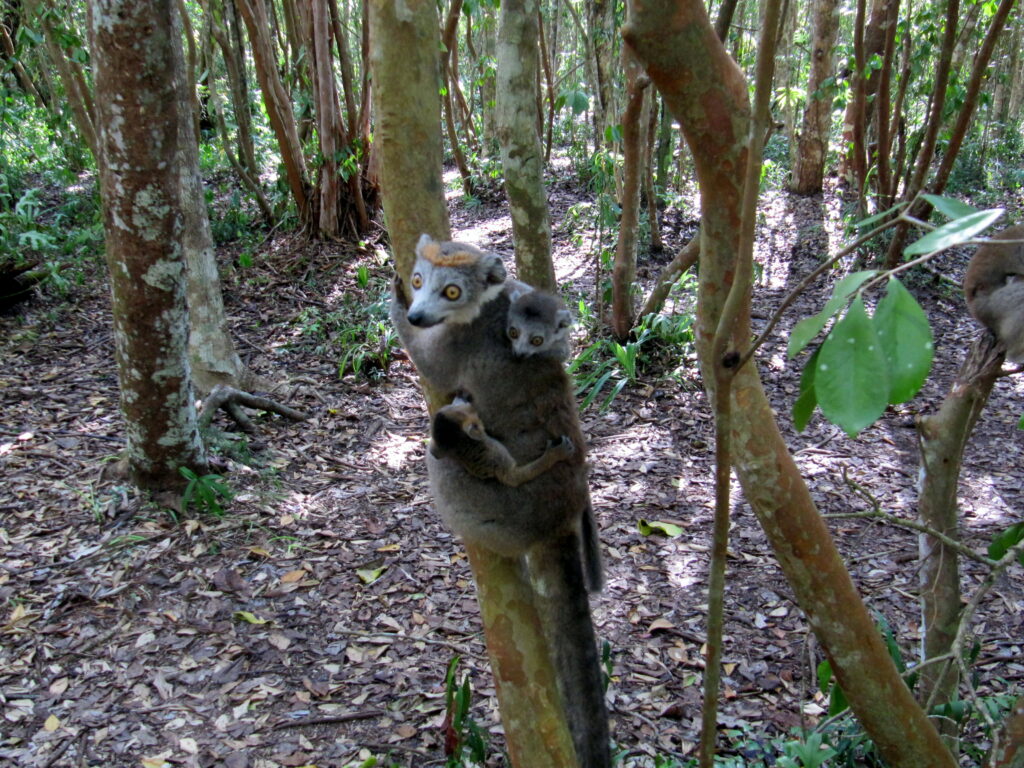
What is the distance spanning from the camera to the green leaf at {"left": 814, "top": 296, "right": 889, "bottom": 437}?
984mm

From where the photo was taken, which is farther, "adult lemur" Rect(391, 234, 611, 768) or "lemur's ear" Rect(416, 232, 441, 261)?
"adult lemur" Rect(391, 234, 611, 768)

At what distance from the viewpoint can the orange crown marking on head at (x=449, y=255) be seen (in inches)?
110

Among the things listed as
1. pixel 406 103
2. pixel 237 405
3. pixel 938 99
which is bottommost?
pixel 237 405

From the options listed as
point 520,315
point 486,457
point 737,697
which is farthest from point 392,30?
point 737,697

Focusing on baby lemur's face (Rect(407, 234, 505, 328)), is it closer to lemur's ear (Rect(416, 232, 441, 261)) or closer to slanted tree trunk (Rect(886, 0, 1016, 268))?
lemur's ear (Rect(416, 232, 441, 261))

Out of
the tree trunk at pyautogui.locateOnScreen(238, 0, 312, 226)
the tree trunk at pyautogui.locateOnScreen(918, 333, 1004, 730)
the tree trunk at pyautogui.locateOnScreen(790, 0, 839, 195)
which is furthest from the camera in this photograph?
the tree trunk at pyautogui.locateOnScreen(790, 0, 839, 195)

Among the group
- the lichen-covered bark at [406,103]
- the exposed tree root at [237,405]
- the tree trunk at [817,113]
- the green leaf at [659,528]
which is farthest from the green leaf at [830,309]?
the tree trunk at [817,113]

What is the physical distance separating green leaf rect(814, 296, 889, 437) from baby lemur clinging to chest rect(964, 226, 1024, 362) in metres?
4.48

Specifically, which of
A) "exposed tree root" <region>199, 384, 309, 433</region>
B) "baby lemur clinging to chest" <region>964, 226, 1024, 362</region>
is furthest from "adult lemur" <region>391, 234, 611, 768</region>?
"exposed tree root" <region>199, 384, 309, 433</region>

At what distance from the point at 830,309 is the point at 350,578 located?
4414 millimetres

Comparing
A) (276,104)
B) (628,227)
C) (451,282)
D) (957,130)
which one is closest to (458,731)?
(451,282)

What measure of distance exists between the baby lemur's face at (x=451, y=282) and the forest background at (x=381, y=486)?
0.20 m

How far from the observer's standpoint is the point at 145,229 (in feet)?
15.6

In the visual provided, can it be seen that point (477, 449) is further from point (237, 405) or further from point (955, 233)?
point (237, 405)
